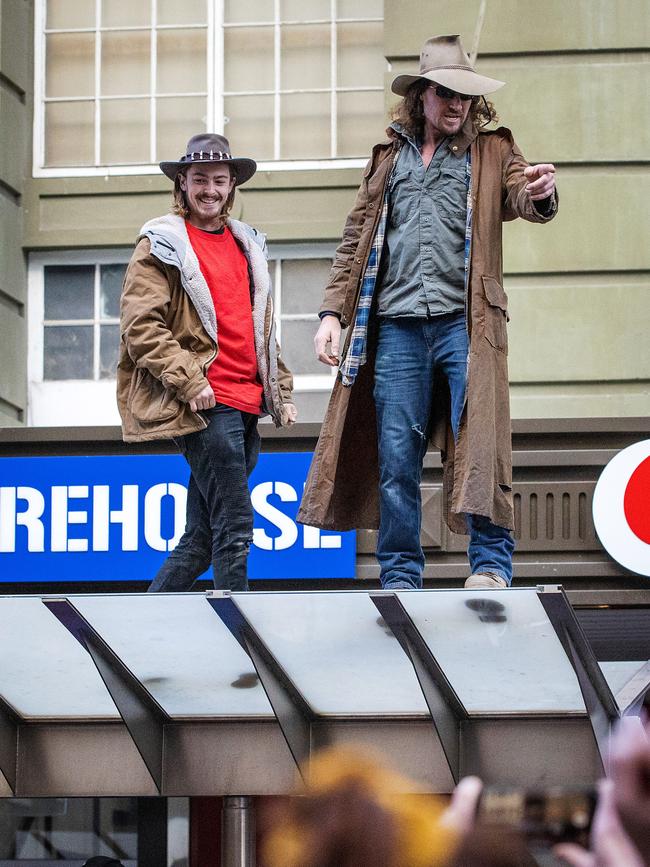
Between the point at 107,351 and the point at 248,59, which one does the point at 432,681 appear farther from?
the point at 248,59

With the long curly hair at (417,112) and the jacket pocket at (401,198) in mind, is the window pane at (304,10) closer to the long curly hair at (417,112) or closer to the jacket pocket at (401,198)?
the long curly hair at (417,112)

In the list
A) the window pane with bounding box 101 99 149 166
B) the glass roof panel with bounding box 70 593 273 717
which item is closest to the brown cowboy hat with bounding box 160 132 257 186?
the glass roof panel with bounding box 70 593 273 717

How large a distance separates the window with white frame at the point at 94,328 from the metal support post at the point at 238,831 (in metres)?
4.65

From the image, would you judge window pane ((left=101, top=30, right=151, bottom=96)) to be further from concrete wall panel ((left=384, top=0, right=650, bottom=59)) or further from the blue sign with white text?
the blue sign with white text

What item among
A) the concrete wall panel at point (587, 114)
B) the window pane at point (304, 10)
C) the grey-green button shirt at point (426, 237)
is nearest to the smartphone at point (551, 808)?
the grey-green button shirt at point (426, 237)

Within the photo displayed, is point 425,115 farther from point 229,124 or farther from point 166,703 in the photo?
point 229,124

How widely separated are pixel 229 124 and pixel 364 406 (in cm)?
491

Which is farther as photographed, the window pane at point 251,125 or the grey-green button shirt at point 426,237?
the window pane at point 251,125

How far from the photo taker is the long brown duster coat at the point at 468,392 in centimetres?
607

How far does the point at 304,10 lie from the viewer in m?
10.9

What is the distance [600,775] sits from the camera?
19.4 ft

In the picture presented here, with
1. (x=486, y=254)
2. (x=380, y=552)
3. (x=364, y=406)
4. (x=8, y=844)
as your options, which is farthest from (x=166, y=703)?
(x=8, y=844)

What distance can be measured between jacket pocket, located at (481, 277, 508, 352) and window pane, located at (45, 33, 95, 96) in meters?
5.68

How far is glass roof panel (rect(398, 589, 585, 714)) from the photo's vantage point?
536 centimetres
